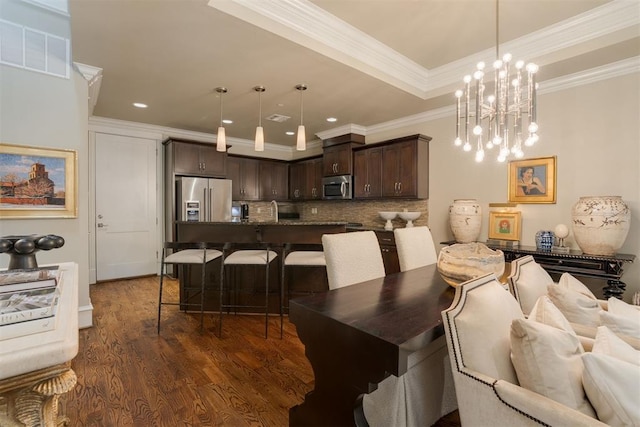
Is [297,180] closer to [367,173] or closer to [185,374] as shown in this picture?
[367,173]

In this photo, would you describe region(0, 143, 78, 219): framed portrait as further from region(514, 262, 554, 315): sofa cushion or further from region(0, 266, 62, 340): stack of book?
region(514, 262, 554, 315): sofa cushion

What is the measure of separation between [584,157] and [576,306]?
251 cm

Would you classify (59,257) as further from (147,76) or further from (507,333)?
(507,333)

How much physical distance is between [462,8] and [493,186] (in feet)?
7.02

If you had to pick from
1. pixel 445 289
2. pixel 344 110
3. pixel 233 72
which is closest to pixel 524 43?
pixel 344 110

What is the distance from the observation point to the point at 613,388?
87 cm

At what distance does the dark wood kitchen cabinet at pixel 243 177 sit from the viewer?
228 inches

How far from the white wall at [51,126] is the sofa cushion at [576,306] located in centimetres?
379

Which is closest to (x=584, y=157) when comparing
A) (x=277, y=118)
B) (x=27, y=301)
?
(x=277, y=118)

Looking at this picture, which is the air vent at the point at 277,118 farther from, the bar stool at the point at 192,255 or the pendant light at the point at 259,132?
the bar stool at the point at 192,255

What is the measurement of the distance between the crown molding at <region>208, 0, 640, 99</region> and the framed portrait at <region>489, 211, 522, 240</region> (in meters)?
1.63

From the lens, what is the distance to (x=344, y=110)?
4.28 meters

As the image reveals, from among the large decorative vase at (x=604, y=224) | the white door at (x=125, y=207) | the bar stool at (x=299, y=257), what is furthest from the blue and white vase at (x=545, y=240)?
the white door at (x=125, y=207)

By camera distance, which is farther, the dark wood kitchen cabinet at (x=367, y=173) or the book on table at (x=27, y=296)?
the dark wood kitchen cabinet at (x=367, y=173)
